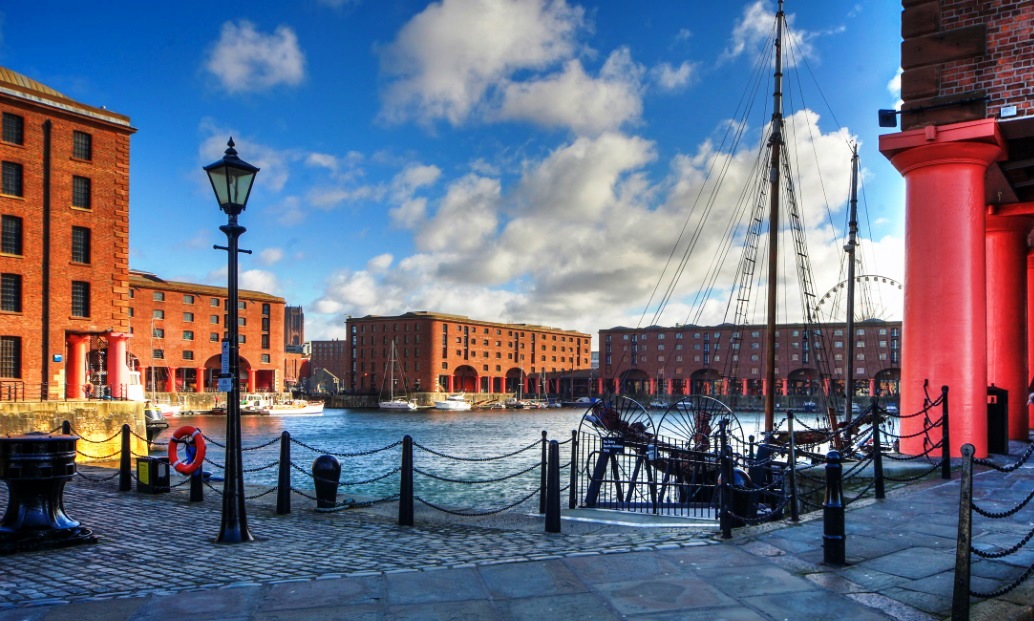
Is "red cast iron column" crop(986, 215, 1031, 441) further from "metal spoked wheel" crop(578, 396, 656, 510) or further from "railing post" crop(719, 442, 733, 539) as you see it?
"railing post" crop(719, 442, 733, 539)

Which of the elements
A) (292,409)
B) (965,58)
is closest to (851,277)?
(965,58)

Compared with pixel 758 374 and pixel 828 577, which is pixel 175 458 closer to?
pixel 828 577

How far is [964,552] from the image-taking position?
16.4 feet

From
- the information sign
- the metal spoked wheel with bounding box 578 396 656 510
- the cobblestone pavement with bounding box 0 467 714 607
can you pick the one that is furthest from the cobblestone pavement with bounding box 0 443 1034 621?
the information sign

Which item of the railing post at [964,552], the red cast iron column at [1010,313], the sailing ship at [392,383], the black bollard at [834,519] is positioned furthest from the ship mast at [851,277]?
the sailing ship at [392,383]

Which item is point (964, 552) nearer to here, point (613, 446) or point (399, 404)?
point (613, 446)

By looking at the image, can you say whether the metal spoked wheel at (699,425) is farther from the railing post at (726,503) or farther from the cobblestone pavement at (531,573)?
the cobblestone pavement at (531,573)

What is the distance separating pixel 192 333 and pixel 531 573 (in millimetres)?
92642

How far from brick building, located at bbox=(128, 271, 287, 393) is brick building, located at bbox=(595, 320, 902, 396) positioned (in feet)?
156

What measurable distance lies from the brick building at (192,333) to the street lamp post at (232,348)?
79.9 metres

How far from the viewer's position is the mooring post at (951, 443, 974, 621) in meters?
4.91

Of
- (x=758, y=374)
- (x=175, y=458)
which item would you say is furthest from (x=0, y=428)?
(x=758, y=374)

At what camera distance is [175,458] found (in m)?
12.9

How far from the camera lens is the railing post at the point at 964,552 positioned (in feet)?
16.1
